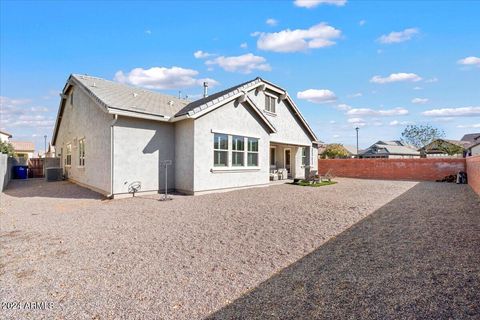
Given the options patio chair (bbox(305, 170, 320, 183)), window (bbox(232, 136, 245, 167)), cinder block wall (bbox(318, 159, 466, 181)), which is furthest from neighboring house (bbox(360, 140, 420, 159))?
window (bbox(232, 136, 245, 167))

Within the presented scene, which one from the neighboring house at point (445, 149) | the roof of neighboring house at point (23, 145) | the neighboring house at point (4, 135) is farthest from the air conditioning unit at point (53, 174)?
the neighboring house at point (445, 149)

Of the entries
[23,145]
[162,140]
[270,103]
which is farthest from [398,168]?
[23,145]

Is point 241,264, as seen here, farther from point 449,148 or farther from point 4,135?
point 4,135

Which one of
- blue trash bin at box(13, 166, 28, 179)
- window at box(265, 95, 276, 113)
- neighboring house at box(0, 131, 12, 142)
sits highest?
neighboring house at box(0, 131, 12, 142)

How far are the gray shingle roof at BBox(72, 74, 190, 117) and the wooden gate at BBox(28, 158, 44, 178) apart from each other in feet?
46.7

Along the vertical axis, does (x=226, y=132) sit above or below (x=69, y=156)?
above

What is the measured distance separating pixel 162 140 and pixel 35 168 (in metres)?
19.6

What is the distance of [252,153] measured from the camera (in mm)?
14852

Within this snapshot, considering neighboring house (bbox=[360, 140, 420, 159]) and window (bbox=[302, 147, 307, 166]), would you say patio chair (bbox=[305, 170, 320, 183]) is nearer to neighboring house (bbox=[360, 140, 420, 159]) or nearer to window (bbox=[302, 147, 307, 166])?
window (bbox=[302, 147, 307, 166])

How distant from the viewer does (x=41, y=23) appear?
12.5 metres

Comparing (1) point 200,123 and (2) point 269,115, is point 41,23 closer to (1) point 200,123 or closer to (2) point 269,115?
(1) point 200,123

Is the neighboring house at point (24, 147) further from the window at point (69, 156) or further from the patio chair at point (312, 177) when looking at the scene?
the patio chair at point (312, 177)

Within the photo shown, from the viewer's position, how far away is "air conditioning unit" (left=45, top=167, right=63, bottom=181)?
1870 centimetres

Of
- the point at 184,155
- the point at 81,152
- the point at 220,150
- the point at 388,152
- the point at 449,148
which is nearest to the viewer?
the point at 184,155
